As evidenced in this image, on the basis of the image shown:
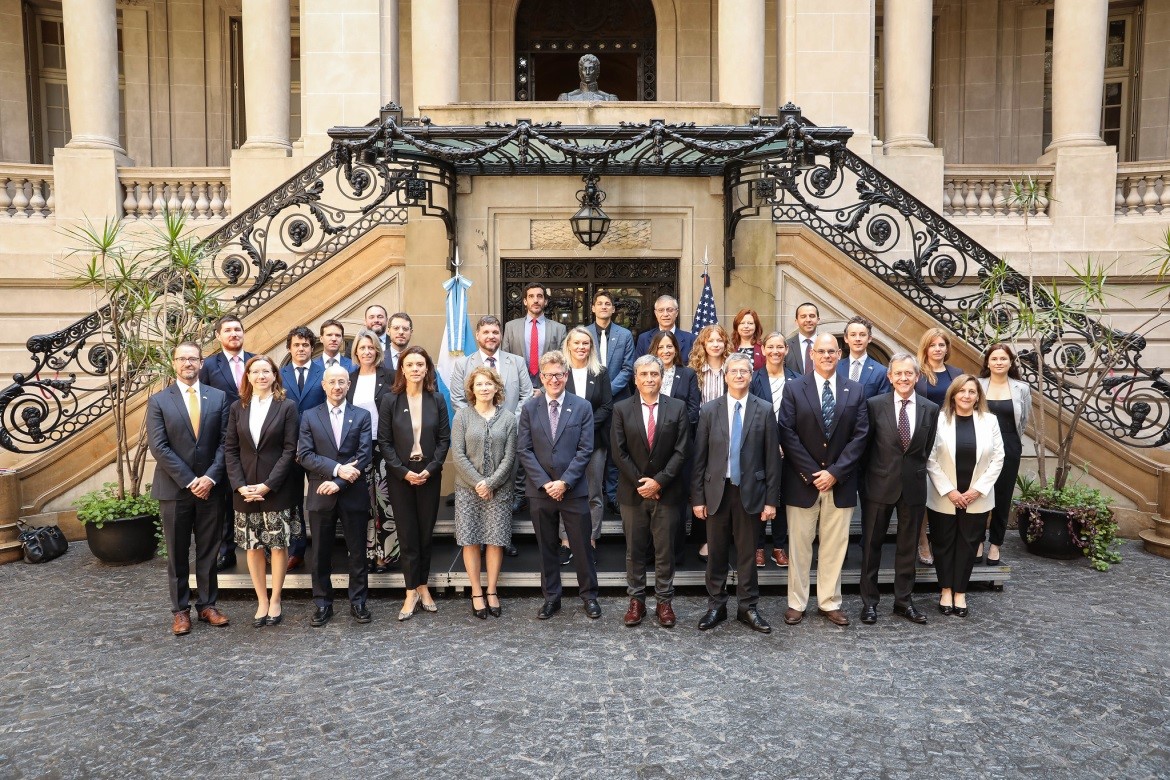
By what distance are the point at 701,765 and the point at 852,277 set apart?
7.05 m

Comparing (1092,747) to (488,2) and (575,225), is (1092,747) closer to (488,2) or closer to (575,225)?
(575,225)

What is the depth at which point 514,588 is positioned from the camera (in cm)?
738

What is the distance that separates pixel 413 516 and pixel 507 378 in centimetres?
160

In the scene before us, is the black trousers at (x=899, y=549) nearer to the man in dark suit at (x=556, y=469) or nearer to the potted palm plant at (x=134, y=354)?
the man in dark suit at (x=556, y=469)

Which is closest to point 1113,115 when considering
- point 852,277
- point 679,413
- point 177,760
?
point 852,277

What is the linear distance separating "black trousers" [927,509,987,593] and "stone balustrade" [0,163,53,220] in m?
14.9

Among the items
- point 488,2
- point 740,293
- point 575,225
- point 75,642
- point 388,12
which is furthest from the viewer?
point 488,2

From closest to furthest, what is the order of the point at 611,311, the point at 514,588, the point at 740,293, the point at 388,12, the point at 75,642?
the point at 75,642 → the point at 514,588 → the point at 611,311 → the point at 740,293 → the point at 388,12

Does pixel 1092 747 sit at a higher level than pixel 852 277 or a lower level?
lower

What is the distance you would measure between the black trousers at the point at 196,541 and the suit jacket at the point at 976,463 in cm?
588

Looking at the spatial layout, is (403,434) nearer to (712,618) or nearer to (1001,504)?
(712,618)

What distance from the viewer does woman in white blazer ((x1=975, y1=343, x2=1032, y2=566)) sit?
7469 millimetres

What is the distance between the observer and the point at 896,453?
6.57 metres

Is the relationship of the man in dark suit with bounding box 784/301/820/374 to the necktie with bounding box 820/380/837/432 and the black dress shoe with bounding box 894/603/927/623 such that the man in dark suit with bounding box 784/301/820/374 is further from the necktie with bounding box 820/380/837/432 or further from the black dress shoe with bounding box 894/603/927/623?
the black dress shoe with bounding box 894/603/927/623
